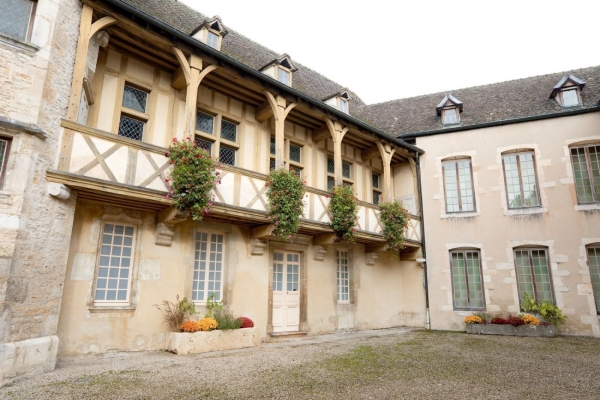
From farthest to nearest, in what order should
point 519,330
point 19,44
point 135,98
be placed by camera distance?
point 519,330 → point 135,98 → point 19,44

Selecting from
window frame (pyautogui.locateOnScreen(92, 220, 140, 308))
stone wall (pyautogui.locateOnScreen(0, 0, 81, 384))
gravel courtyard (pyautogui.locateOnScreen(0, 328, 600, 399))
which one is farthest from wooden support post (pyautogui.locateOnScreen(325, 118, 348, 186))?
stone wall (pyautogui.locateOnScreen(0, 0, 81, 384))

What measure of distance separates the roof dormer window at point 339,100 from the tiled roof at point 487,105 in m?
1.42

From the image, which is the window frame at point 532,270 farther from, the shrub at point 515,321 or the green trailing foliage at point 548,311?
the shrub at point 515,321

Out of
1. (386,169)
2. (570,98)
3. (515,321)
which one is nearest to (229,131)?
(386,169)

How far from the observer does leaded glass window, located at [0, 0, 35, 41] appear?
206 inches

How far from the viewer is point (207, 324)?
6680 mm

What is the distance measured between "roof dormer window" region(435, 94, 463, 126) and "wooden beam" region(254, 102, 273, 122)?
6.21m

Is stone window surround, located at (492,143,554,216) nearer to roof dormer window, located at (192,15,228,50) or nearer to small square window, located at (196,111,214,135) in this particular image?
small square window, located at (196,111,214,135)

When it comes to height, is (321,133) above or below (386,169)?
above

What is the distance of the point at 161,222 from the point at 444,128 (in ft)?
29.6

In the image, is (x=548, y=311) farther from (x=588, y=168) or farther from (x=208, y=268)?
(x=208, y=268)

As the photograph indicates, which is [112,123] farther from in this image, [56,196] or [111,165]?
[56,196]

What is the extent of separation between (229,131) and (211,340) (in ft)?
15.1

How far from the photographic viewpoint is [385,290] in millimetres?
11258
